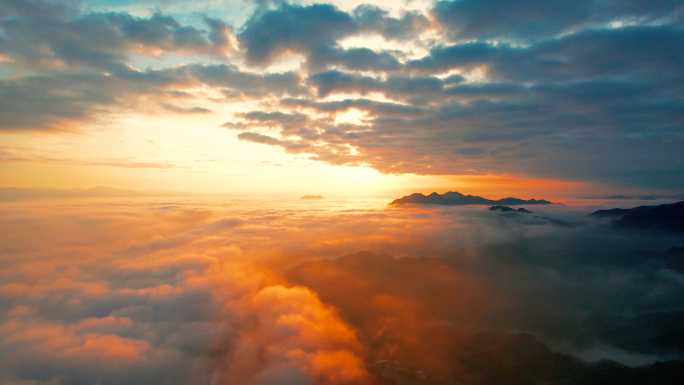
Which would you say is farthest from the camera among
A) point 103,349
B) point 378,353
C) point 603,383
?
point 378,353

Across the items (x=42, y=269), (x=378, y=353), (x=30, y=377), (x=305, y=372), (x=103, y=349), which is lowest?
(x=378, y=353)

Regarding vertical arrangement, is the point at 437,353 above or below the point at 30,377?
below

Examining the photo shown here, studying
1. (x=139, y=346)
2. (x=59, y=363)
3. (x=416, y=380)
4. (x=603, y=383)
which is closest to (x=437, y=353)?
(x=416, y=380)

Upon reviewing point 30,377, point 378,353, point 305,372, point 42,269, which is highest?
point 42,269

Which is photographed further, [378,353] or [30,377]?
[378,353]

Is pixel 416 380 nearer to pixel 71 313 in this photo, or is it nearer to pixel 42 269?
pixel 71 313

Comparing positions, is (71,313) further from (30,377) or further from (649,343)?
(649,343)

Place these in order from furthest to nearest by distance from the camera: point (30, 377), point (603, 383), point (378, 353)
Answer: point (378, 353) < point (603, 383) < point (30, 377)

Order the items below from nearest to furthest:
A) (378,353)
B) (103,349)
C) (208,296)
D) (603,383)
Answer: (103,349)
(603,383)
(208,296)
(378,353)

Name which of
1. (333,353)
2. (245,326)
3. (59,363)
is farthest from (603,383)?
(59,363)

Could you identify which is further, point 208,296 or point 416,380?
point 208,296
